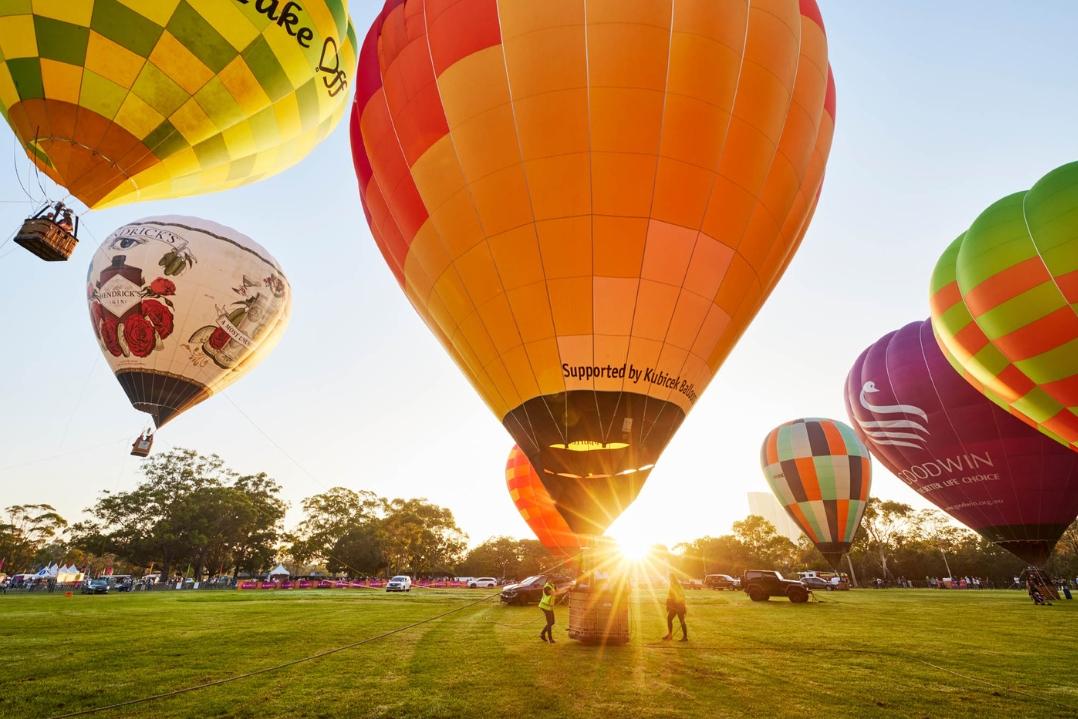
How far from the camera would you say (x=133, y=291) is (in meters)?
13.4

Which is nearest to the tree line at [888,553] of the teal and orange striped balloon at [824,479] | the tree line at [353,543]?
the tree line at [353,543]

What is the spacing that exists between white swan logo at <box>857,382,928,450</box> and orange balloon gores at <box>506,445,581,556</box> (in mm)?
10029

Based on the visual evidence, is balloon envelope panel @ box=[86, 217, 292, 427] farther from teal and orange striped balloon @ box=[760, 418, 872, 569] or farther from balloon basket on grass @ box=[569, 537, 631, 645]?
teal and orange striped balloon @ box=[760, 418, 872, 569]

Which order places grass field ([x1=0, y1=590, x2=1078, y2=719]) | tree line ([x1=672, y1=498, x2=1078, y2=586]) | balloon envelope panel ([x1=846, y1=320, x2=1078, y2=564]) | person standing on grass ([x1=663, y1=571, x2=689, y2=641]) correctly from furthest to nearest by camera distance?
tree line ([x1=672, y1=498, x2=1078, y2=586]) < balloon envelope panel ([x1=846, y1=320, x2=1078, y2=564]) < person standing on grass ([x1=663, y1=571, x2=689, y2=641]) < grass field ([x1=0, y1=590, x2=1078, y2=719])

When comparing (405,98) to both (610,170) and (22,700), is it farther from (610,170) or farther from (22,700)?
(22,700)

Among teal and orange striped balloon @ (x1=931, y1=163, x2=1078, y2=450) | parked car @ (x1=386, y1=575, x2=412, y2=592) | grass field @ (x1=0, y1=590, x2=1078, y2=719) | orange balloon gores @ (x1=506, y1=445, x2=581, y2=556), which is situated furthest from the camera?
parked car @ (x1=386, y1=575, x2=412, y2=592)

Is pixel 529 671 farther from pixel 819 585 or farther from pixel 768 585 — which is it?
pixel 819 585

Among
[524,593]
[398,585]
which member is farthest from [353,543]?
[524,593]

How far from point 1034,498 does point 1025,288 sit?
624 centimetres

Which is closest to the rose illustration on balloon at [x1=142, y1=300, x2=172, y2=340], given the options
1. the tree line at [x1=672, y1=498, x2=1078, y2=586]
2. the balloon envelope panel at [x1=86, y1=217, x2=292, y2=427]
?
the balloon envelope panel at [x1=86, y1=217, x2=292, y2=427]

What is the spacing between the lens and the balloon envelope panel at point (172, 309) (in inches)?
527

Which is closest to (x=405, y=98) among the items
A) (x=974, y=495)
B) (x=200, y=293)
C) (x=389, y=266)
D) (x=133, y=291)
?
(x=389, y=266)

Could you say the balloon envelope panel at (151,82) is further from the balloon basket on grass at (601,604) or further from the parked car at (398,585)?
the parked car at (398,585)

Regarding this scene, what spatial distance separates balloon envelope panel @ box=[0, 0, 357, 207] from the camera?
24.0 ft
